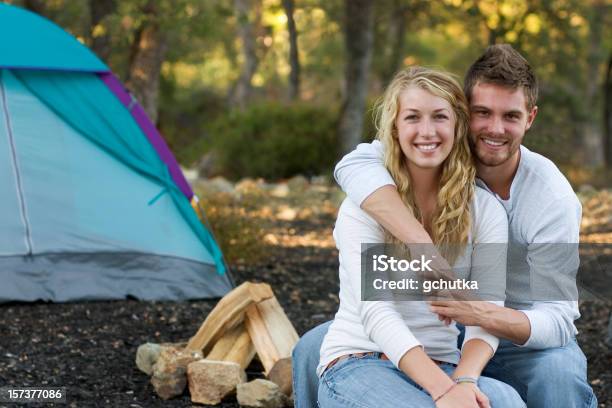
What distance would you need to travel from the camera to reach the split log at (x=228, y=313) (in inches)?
166

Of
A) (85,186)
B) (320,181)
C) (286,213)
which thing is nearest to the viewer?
(85,186)

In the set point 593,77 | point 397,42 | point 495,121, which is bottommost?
point 593,77

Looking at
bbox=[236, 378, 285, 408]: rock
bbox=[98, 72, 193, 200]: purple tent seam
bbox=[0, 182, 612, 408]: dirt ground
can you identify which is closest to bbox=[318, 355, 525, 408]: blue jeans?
bbox=[236, 378, 285, 408]: rock

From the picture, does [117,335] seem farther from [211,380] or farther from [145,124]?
[145,124]

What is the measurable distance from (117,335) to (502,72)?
2.70 metres

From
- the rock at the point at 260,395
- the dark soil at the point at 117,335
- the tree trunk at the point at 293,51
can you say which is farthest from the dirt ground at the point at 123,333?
the tree trunk at the point at 293,51

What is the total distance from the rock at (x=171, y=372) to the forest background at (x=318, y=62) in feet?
11.6

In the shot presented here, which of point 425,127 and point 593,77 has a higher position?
point 425,127

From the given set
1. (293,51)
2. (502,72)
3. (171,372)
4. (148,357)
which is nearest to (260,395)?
(171,372)

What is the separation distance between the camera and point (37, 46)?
585cm

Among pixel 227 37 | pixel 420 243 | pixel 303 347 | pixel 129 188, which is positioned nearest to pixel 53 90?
pixel 129 188

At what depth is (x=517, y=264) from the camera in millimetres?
3012

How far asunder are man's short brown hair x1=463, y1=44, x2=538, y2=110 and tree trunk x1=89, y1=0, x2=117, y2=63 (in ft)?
24.5
